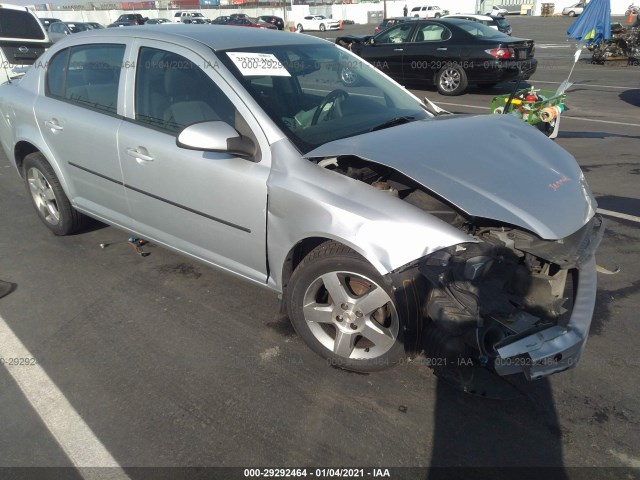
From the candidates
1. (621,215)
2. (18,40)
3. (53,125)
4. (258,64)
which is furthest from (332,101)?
(18,40)

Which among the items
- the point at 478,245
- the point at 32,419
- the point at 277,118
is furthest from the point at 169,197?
the point at 478,245

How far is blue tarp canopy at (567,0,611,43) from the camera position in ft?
26.2

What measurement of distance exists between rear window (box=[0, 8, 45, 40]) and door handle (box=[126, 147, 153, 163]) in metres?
7.58

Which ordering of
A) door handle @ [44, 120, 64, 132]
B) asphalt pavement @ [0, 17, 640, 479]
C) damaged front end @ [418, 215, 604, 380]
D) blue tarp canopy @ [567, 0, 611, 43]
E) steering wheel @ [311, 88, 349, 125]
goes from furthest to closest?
blue tarp canopy @ [567, 0, 611, 43] → door handle @ [44, 120, 64, 132] → steering wheel @ [311, 88, 349, 125] → asphalt pavement @ [0, 17, 640, 479] → damaged front end @ [418, 215, 604, 380]

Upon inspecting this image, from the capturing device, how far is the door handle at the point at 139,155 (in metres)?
3.23

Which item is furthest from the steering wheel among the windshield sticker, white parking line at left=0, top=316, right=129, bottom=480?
white parking line at left=0, top=316, right=129, bottom=480

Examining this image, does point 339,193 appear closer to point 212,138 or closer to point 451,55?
point 212,138

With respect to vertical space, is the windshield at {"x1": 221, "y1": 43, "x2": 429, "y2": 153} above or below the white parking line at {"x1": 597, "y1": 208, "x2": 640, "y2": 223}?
above

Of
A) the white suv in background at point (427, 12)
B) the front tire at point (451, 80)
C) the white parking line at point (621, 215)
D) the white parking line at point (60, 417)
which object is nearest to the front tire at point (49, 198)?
the white parking line at point (60, 417)

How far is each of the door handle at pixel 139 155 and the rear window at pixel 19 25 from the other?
7.58m

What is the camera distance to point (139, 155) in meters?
3.27

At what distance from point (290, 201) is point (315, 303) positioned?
1.91 feet

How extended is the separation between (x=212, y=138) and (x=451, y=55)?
34.1 feet

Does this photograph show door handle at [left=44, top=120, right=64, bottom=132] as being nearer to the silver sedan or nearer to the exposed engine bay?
the silver sedan
